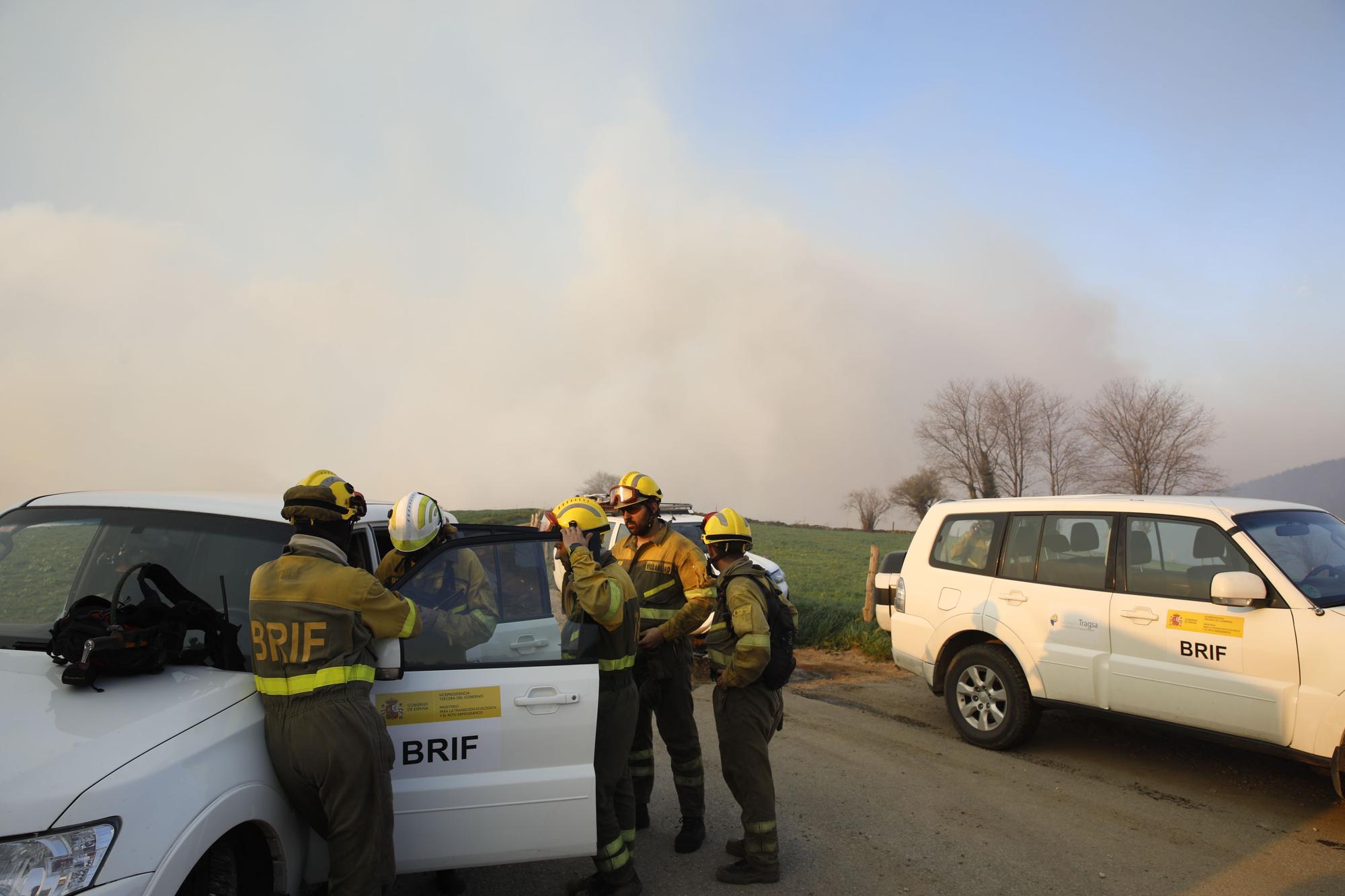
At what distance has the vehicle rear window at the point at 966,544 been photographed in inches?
285

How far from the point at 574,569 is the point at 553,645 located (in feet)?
1.21

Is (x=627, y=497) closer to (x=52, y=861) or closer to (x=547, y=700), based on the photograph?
(x=547, y=700)

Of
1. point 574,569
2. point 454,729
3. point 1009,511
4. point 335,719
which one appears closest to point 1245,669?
point 1009,511

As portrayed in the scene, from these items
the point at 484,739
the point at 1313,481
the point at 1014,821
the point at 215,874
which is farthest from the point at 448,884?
the point at 1313,481

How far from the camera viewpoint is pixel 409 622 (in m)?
3.34

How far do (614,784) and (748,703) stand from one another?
869 mm

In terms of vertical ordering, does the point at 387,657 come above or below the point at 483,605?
below

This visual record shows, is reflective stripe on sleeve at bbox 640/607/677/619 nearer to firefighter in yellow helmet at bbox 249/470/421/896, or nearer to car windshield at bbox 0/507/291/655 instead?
firefighter in yellow helmet at bbox 249/470/421/896

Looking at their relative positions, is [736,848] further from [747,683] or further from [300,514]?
[300,514]

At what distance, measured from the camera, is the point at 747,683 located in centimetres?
447

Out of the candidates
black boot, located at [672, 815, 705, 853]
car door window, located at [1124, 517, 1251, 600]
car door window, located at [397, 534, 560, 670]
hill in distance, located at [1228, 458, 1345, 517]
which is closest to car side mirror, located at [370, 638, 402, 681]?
car door window, located at [397, 534, 560, 670]

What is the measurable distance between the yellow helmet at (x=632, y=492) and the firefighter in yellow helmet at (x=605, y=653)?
81 cm

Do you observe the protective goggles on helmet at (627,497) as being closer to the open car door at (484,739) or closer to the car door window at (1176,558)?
the open car door at (484,739)

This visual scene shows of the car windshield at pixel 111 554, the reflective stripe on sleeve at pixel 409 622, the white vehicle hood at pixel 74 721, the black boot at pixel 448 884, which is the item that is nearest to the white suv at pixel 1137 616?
the black boot at pixel 448 884
